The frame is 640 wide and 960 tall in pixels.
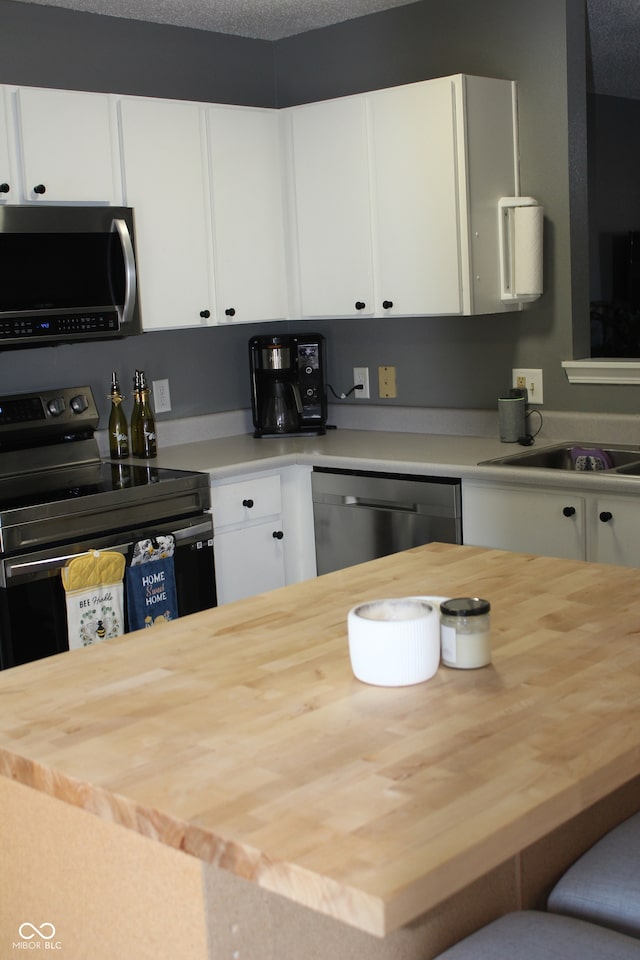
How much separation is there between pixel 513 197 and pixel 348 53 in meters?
1.02

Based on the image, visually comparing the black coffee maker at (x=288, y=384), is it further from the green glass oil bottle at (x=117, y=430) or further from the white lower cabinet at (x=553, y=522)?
the white lower cabinet at (x=553, y=522)

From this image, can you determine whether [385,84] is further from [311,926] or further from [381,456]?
[311,926]

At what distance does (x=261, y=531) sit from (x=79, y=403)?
77cm

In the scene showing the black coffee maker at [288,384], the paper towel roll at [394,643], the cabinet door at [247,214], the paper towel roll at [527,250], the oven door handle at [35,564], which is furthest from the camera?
the black coffee maker at [288,384]

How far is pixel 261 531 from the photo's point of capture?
387cm

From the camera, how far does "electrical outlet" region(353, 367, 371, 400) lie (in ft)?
14.8

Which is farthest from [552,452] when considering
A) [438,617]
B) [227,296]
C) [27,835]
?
[27,835]

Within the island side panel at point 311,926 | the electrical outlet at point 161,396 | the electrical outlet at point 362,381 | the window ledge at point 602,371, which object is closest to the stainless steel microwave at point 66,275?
the electrical outlet at point 161,396

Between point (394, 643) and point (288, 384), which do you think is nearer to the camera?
point (394, 643)

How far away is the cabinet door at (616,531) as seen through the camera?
121 inches

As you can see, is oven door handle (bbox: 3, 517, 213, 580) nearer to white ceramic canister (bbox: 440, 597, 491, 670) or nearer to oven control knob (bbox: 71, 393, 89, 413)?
oven control knob (bbox: 71, 393, 89, 413)

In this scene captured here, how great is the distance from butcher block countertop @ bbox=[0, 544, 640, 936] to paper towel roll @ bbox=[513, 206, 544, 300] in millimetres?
2030

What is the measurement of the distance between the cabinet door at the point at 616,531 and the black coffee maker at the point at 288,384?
4.86ft

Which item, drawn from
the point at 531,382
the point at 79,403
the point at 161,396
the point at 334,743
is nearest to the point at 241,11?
the point at 161,396
